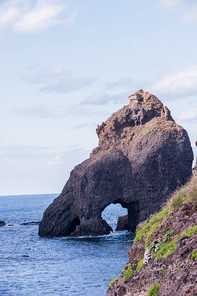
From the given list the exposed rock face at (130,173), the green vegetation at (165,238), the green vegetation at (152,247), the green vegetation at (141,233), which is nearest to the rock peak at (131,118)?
the exposed rock face at (130,173)

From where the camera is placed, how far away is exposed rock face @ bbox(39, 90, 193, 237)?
60.5 meters

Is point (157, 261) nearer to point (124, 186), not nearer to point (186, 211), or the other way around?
point (186, 211)

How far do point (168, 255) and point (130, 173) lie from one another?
51.3 m

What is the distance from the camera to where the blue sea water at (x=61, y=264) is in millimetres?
31853

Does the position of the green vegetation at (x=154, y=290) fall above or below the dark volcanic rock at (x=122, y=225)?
above

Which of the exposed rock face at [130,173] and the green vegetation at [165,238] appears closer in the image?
the green vegetation at [165,238]

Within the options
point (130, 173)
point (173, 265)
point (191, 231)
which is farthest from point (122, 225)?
point (173, 265)

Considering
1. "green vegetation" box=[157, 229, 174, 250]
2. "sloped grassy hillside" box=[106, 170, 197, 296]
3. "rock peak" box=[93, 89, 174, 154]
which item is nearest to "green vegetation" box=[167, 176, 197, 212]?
"sloped grassy hillside" box=[106, 170, 197, 296]

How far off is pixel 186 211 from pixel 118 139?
2111 inches

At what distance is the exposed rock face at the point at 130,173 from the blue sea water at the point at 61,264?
4077mm

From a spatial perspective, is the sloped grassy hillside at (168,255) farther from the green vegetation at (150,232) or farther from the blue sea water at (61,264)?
the blue sea water at (61,264)

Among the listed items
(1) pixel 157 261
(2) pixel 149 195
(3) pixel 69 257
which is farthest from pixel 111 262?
(1) pixel 157 261

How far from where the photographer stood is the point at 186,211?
1397cm

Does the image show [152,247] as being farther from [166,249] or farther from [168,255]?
[168,255]
